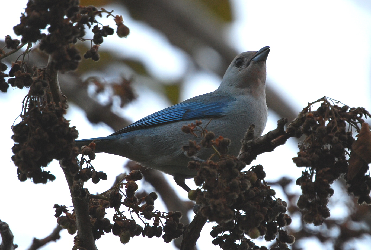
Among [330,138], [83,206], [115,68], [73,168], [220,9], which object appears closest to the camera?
[330,138]

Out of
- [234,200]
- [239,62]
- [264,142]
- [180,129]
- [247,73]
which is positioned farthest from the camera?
[239,62]

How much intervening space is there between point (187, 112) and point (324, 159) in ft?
11.6

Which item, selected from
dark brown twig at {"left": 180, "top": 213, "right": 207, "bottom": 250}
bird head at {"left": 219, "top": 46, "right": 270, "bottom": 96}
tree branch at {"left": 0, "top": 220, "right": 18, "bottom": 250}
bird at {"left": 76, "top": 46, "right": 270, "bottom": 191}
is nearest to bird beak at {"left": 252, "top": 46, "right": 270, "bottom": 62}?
bird head at {"left": 219, "top": 46, "right": 270, "bottom": 96}

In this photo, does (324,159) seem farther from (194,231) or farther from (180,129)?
(180,129)

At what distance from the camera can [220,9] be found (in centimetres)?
654

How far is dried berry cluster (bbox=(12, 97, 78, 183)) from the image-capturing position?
3018 mm

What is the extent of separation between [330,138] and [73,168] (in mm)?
1661

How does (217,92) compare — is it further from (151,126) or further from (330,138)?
(330,138)

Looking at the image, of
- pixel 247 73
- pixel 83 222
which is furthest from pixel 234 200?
pixel 247 73

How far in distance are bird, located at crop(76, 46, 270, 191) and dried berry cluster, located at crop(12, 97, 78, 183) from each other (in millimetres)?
2353

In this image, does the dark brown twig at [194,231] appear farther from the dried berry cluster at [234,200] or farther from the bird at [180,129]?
the bird at [180,129]

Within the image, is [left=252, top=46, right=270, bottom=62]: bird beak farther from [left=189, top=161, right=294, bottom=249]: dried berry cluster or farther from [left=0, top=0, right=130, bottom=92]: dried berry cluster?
[left=0, top=0, right=130, bottom=92]: dried berry cluster

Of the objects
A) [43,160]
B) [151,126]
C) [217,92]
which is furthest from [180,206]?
[43,160]

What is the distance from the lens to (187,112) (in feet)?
21.3
